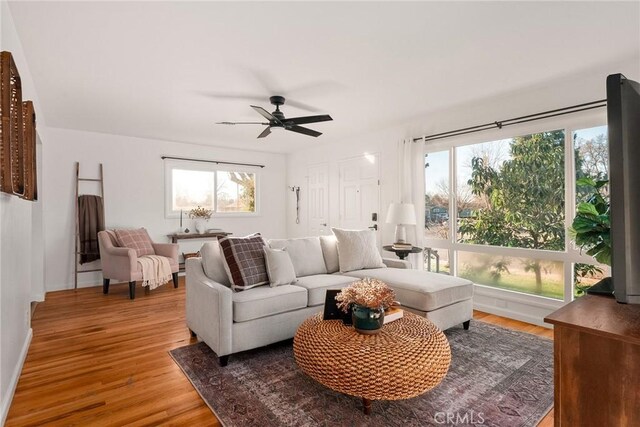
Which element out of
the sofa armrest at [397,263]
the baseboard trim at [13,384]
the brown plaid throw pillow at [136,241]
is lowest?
the baseboard trim at [13,384]

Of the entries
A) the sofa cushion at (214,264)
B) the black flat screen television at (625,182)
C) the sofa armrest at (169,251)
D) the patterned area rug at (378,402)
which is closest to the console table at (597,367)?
the black flat screen television at (625,182)

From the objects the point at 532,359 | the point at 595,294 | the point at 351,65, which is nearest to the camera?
the point at 595,294

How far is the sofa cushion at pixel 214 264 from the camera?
290 cm

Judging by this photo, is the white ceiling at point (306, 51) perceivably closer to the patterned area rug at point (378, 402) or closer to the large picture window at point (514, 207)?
the large picture window at point (514, 207)

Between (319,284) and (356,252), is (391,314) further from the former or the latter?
(356,252)

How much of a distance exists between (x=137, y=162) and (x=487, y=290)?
18.2ft

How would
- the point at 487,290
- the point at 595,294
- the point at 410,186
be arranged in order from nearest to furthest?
1. the point at 595,294
2. the point at 487,290
3. the point at 410,186

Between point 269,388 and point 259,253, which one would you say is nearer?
point 269,388

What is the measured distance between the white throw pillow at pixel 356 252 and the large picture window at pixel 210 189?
3.30 metres

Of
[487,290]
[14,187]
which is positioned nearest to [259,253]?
[14,187]

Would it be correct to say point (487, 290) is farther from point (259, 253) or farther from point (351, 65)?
point (351, 65)

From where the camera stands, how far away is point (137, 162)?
543 cm

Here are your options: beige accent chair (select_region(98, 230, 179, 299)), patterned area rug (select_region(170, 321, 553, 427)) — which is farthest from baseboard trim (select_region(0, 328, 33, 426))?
beige accent chair (select_region(98, 230, 179, 299))

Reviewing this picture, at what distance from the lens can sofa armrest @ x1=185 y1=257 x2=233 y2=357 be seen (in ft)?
7.95
